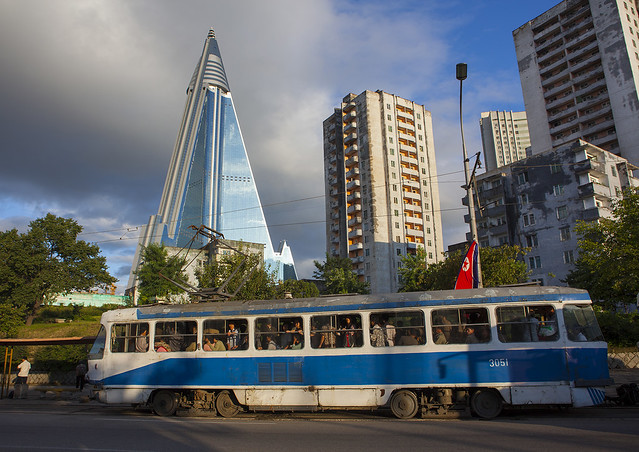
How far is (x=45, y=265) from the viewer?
5281cm

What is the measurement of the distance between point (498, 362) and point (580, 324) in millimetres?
2292

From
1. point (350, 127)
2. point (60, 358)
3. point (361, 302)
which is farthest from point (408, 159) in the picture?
point (361, 302)

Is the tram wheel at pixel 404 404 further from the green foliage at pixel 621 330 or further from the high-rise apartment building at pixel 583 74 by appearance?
the high-rise apartment building at pixel 583 74

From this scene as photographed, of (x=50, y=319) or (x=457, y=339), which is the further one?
(x=50, y=319)

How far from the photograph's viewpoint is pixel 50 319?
2162 inches

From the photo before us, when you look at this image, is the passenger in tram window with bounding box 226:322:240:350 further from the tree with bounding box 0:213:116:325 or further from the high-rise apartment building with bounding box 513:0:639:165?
the high-rise apartment building with bounding box 513:0:639:165

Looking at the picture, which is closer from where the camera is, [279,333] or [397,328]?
[397,328]

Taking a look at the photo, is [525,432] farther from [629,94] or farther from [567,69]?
[567,69]

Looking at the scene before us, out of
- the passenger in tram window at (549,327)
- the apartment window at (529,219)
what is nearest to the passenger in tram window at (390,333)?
the passenger in tram window at (549,327)

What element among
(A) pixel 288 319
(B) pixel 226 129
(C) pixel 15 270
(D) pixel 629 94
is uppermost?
(B) pixel 226 129

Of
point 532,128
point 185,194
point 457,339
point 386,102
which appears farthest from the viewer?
point 185,194

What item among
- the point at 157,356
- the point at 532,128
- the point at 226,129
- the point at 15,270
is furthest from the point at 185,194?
the point at 157,356

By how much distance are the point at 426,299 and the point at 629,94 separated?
6791cm

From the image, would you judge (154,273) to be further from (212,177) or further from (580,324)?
(212,177)
